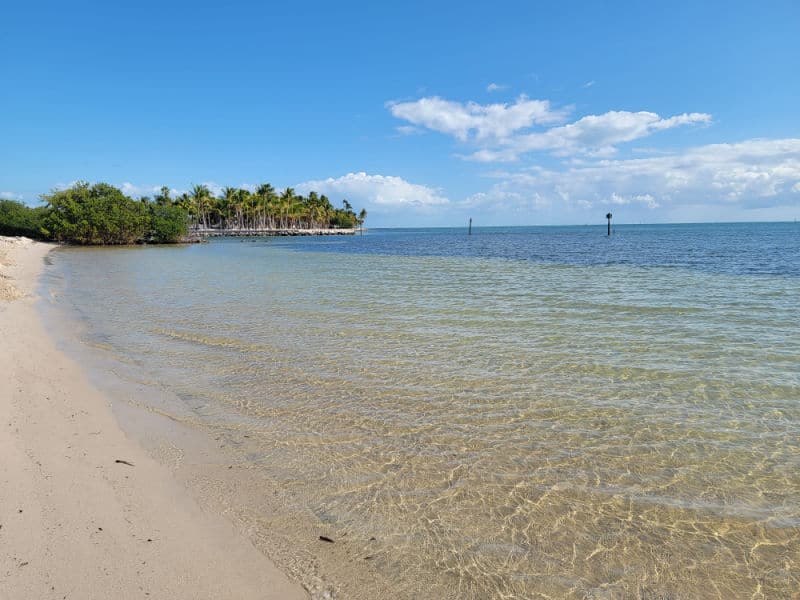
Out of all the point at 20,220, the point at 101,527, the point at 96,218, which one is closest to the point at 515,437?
the point at 101,527

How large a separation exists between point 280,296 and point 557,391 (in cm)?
1264

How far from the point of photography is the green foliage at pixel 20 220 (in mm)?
69438

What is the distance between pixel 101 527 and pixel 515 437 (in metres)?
4.08

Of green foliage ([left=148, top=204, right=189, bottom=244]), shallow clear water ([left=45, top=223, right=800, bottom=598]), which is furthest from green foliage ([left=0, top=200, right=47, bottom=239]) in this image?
shallow clear water ([left=45, top=223, right=800, bottom=598])

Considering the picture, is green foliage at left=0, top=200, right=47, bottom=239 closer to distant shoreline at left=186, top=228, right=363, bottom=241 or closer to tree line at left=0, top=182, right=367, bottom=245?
tree line at left=0, top=182, right=367, bottom=245

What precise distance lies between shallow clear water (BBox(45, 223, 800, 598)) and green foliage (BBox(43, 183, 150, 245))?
66.7m

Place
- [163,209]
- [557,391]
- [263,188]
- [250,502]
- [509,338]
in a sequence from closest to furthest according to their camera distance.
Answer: [250,502]
[557,391]
[509,338]
[163,209]
[263,188]

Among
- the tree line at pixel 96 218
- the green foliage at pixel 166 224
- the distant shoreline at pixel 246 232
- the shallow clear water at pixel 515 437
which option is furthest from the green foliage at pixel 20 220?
the shallow clear water at pixel 515 437

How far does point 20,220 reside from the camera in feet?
229

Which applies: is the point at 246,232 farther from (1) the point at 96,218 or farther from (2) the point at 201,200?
(1) the point at 96,218

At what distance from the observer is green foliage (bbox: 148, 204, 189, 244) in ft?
246

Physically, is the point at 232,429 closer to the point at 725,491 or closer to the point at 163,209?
the point at 725,491

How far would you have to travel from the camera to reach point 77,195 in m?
67.7

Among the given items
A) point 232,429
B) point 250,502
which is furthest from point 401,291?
point 250,502
